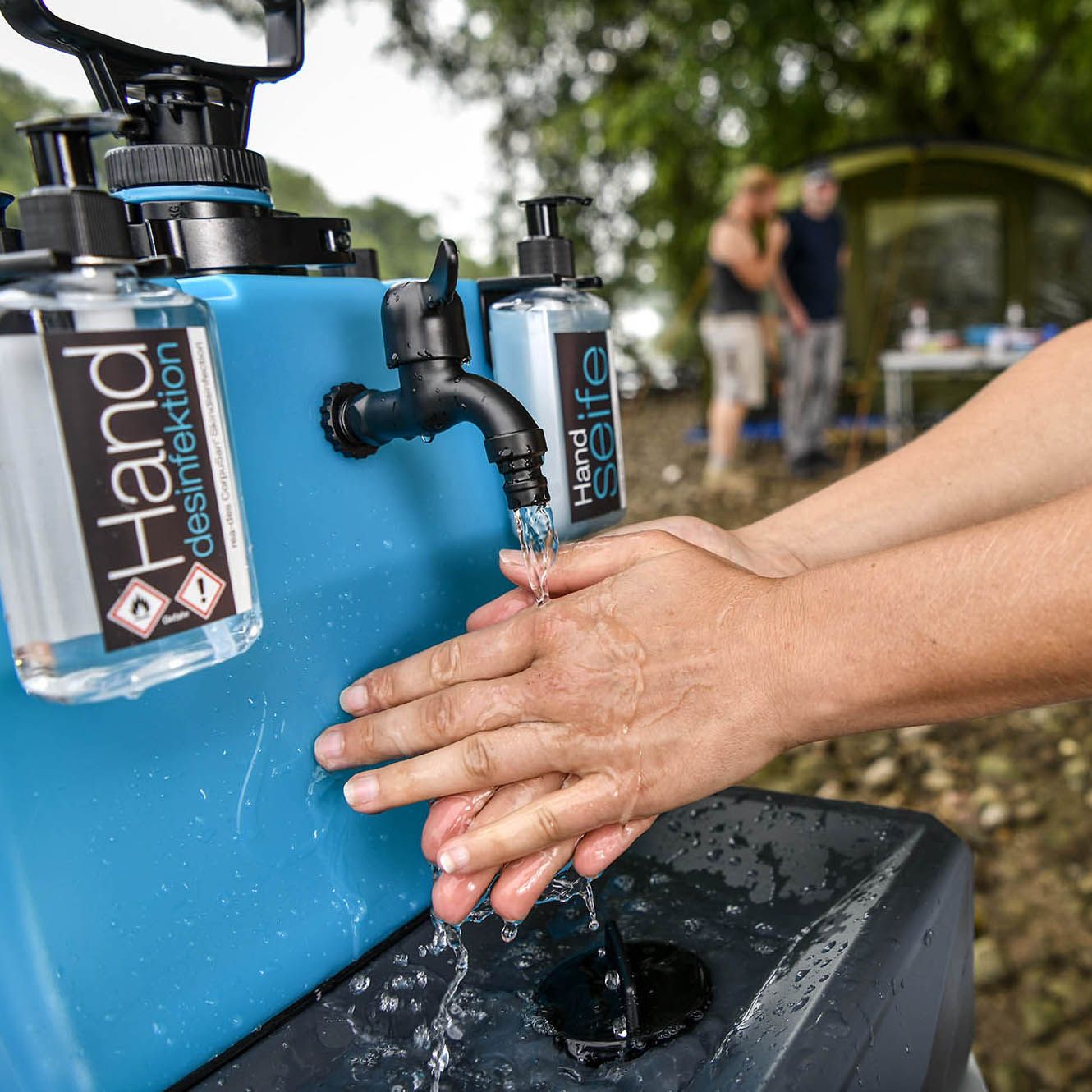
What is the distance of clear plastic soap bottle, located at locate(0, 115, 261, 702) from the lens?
420 mm

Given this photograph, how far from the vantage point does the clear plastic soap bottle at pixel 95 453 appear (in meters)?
0.42

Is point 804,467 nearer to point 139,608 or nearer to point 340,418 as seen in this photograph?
point 340,418

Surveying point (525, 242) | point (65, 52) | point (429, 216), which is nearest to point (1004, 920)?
point (525, 242)

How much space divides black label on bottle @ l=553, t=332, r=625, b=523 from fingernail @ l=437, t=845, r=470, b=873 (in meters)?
0.28

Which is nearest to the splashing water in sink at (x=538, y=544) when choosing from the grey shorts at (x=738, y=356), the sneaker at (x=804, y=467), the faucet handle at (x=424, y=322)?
the faucet handle at (x=424, y=322)

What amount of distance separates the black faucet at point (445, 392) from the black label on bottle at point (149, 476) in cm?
13

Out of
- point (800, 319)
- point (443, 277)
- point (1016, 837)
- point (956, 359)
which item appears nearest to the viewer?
point (443, 277)

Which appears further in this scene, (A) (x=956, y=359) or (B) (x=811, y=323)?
(B) (x=811, y=323)

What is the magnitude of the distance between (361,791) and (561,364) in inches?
13.6

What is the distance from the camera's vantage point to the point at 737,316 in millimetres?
4961

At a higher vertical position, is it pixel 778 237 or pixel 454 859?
pixel 778 237

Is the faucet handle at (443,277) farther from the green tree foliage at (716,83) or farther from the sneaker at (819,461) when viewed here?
the green tree foliage at (716,83)

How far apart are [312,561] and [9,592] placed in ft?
0.66

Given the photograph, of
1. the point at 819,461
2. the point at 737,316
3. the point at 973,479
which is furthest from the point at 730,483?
the point at 973,479
